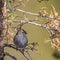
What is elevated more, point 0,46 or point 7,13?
point 7,13

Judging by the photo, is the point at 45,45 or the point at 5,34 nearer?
the point at 5,34

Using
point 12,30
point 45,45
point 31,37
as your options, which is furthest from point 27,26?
point 12,30

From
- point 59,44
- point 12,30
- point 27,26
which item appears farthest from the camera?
point 27,26

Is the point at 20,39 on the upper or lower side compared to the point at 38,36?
upper

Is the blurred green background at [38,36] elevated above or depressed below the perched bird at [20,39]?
below

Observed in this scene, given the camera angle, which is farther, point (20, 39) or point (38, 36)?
point (38, 36)

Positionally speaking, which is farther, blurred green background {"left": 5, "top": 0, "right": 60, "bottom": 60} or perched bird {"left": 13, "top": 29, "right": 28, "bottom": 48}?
blurred green background {"left": 5, "top": 0, "right": 60, "bottom": 60}

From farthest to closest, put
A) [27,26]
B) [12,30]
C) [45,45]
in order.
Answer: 1. [45,45]
2. [27,26]
3. [12,30]

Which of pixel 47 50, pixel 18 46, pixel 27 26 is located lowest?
pixel 47 50

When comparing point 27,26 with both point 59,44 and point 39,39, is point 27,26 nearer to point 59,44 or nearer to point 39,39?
point 39,39

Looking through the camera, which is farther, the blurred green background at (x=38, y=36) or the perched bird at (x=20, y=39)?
the blurred green background at (x=38, y=36)

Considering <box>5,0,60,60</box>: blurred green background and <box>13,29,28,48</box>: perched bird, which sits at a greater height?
<box>13,29,28,48</box>: perched bird
